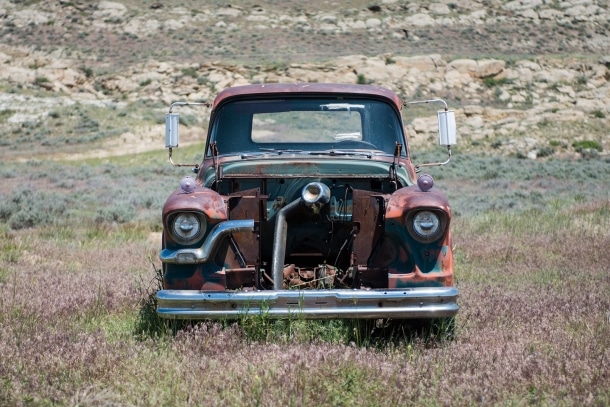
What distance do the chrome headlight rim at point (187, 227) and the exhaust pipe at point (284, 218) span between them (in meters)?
0.52

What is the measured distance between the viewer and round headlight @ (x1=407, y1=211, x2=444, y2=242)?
209 inches

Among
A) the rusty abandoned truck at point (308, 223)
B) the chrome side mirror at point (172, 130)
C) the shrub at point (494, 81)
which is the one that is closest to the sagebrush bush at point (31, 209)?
the chrome side mirror at point (172, 130)

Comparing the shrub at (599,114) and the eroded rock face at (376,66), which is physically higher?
the shrub at (599,114)

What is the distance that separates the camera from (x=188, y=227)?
5355mm

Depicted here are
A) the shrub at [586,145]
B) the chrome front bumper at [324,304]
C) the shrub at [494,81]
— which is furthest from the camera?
the shrub at [494,81]

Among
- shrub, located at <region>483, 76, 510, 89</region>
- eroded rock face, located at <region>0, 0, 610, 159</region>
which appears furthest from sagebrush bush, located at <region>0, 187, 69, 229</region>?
shrub, located at <region>483, 76, 510, 89</region>

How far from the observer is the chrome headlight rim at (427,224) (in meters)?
5.30

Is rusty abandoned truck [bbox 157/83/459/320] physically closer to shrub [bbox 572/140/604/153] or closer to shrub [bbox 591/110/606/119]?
shrub [bbox 572/140/604/153]

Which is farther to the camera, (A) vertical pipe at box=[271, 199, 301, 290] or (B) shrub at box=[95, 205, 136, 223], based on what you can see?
(B) shrub at box=[95, 205, 136, 223]

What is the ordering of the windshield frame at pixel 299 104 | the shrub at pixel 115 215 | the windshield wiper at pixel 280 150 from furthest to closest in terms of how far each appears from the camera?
the shrub at pixel 115 215 → the windshield frame at pixel 299 104 → the windshield wiper at pixel 280 150

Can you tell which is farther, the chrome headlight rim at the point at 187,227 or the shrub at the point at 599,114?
the shrub at the point at 599,114

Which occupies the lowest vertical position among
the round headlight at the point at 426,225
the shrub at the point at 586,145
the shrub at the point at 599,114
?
the shrub at the point at 599,114

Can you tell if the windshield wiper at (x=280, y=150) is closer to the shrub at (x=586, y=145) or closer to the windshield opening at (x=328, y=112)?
the windshield opening at (x=328, y=112)

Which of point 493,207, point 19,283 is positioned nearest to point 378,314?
point 19,283
